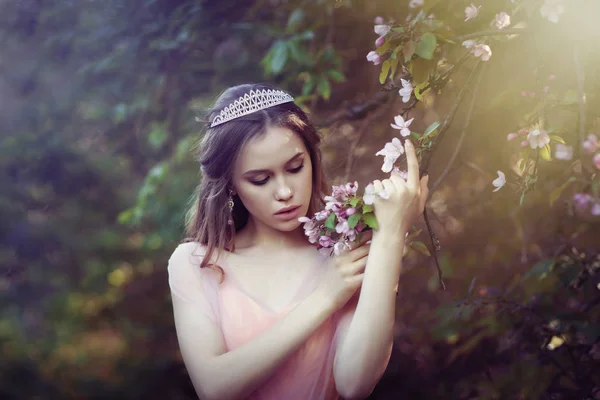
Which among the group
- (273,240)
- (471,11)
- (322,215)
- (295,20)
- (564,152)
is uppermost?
(295,20)

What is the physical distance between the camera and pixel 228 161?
199 cm

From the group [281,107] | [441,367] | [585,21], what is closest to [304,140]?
[281,107]

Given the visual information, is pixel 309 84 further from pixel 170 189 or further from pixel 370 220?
pixel 370 220

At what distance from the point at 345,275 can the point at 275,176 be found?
325mm

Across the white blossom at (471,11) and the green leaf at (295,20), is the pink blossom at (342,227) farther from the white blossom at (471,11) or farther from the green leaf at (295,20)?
the green leaf at (295,20)

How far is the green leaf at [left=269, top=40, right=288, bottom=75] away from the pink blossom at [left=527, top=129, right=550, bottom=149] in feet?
4.83

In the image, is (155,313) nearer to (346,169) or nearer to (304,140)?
(346,169)

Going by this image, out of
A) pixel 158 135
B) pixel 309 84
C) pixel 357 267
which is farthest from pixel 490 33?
pixel 158 135

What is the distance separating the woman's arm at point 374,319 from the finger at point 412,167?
0.44 ft

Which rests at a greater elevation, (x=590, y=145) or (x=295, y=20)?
(x=295, y=20)

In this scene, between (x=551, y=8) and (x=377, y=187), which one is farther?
(x=377, y=187)

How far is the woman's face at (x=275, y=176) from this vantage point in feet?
6.27

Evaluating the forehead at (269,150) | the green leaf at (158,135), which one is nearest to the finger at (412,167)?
the forehead at (269,150)

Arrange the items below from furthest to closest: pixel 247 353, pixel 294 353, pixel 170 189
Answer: pixel 170 189 < pixel 294 353 < pixel 247 353
